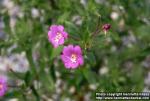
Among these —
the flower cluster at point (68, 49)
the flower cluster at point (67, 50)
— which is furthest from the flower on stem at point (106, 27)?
the flower cluster at point (67, 50)

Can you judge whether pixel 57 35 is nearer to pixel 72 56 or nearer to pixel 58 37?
pixel 58 37

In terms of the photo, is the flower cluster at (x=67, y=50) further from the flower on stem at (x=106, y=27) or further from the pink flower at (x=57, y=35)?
the flower on stem at (x=106, y=27)

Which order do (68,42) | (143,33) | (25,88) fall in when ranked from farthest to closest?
(143,33) → (25,88) → (68,42)

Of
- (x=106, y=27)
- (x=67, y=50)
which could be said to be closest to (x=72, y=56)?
(x=67, y=50)

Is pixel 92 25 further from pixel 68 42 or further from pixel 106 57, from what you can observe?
pixel 106 57

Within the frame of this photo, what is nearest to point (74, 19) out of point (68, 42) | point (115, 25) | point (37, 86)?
point (115, 25)

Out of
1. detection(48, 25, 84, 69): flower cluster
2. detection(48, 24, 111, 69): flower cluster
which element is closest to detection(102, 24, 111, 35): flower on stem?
detection(48, 24, 111, 69): flower cluster
